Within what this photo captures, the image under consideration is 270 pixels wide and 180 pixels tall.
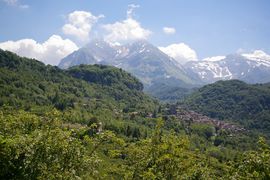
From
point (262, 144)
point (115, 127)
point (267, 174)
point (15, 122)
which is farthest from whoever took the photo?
point (115, 127)

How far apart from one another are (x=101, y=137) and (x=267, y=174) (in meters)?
10.9

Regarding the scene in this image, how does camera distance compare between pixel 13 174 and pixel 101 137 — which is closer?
pixel 13 174

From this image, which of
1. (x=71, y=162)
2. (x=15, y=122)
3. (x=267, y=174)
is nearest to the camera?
(x=267, y=174)

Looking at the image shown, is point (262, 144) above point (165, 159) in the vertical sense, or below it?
above

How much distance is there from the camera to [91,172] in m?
24.6

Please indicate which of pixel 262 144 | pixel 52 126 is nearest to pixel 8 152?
pixel 52 126

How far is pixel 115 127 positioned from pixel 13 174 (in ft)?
583

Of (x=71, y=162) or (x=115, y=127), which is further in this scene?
(x=115, y=127)

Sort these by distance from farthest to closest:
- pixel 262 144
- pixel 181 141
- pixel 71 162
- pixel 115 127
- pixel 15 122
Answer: pixel 115 127, pixel 15 122, pixel 181 141, pixel 71 162, pixel 262 144

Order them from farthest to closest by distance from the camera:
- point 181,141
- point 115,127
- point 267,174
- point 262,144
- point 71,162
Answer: point 115,127 → point 181,141 → point 71,162 → point 262,144 → point 267,174

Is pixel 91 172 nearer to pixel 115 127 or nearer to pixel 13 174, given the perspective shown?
pixel 13 174

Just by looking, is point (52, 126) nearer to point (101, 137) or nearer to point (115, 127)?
point (101, 137)

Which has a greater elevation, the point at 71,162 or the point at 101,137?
the point at 101,137

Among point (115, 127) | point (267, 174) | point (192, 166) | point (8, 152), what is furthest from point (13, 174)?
point (115, 127)
